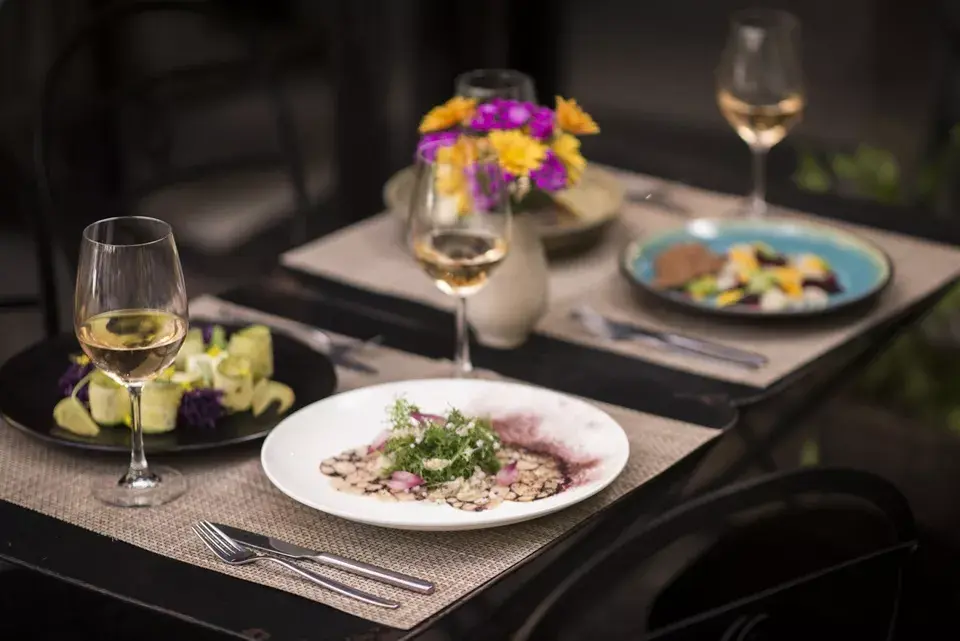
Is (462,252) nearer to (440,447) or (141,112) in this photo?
(440,447)

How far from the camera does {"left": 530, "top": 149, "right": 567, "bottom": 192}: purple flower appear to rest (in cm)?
138

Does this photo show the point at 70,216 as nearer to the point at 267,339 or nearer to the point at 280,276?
the point at 280,276

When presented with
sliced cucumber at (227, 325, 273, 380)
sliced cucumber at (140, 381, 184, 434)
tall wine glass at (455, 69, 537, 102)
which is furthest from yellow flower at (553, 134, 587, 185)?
sliced cucumber at (140, 381, 184, 434)

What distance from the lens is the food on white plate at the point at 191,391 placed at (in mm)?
1213

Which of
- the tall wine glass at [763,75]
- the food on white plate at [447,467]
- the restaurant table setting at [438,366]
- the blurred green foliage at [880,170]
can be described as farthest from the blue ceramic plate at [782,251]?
the blurred green foliage at [880,170]

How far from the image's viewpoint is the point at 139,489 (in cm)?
114

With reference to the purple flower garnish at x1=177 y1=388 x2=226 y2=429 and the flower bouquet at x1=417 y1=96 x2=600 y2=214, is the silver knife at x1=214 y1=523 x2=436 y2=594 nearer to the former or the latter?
the purple flower garnish at x1=177 y1=388 x2=226 y2=429

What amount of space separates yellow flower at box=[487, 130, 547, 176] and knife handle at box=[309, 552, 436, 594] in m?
0.45

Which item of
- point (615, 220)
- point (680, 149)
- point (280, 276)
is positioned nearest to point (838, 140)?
point (680, 149)

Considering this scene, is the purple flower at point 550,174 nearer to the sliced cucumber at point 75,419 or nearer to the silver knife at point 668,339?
the silver knife at point 668,339

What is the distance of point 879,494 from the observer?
1.29 meters

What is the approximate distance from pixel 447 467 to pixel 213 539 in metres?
0.19

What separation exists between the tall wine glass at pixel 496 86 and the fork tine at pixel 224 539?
0.69 m

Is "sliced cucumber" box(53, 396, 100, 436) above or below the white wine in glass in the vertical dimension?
below
